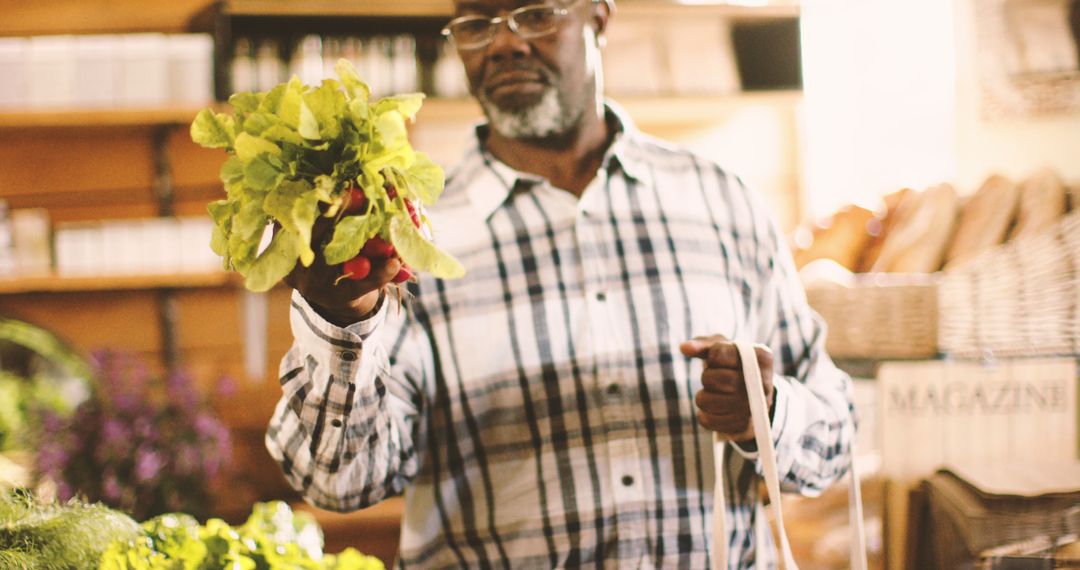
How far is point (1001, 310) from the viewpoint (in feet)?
4.58

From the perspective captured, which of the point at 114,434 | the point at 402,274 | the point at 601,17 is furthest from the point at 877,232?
the point at 114,434

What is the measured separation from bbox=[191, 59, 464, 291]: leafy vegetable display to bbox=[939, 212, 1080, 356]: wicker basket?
1114 mm

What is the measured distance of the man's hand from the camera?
881 mm

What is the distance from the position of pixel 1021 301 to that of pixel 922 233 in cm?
27

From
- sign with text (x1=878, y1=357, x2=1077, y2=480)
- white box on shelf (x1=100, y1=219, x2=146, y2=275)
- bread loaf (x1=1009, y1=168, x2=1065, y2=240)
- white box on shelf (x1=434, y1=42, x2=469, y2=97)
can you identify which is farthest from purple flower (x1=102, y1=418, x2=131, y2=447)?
bread loaf (x1=1009, y1=168, x2=1065, y2=240)

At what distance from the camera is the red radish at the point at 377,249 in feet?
2.05

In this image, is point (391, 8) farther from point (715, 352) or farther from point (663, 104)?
point (715, 352)

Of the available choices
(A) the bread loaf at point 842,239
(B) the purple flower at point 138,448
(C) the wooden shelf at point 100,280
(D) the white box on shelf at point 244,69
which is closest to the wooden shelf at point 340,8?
(D) the white box on shelf at point 244,69

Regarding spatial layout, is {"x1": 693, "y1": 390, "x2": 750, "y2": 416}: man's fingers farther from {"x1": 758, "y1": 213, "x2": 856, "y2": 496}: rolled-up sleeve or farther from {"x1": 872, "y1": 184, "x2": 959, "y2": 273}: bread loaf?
{"x1": 872, "y1": 184, "x2": 959, "y2": 273}: bread loaf

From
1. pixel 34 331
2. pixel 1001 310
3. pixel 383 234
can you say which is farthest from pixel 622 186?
pixel 34 331

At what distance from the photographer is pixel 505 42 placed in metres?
1.08

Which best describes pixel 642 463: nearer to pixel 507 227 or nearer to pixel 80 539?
pixel 507 227

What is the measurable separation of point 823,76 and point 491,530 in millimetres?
2346

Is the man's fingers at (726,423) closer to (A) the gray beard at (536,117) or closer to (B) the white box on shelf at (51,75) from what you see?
(A) the gray beard at (536,117)
